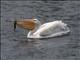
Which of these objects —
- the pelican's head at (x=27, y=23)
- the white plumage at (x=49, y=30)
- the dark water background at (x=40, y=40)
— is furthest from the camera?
the pelican's head at (x=27, y=23)

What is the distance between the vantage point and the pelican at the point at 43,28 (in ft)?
59.9

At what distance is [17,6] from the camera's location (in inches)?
887

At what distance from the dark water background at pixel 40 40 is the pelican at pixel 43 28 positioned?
202 millimetres

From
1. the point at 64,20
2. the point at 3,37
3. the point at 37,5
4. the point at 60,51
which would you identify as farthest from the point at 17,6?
the point at 60,51

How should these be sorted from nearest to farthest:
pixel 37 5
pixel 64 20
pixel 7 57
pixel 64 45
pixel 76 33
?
1. pixel 7 57
2. pixel 64 45
3. pixel 76 33
4. pixel 64 20
5. pixel 37 5

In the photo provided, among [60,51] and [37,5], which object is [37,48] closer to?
[60,51]

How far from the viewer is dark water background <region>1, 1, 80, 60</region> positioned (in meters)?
16.2

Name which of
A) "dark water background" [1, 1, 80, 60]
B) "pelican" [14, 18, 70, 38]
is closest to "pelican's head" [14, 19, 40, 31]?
"pelican" [14, 18, 70, 38]

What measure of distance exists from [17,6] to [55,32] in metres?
4.48

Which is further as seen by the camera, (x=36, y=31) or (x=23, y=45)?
(x=36, y=31)

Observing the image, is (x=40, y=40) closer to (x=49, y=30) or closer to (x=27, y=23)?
(x=49, y=30)

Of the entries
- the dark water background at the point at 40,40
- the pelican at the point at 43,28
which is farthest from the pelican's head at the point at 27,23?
the dark water background at the point at 40,40

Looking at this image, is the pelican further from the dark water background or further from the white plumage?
the dark water background

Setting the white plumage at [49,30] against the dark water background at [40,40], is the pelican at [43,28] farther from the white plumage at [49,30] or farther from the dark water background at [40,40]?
the dark water background at [40,40]
